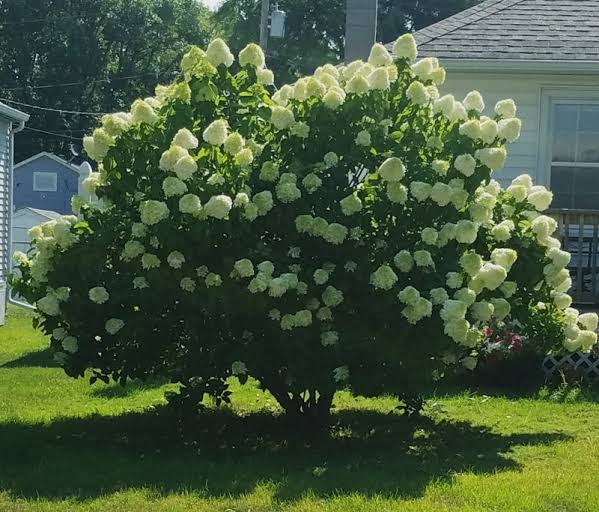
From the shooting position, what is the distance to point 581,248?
9.64m

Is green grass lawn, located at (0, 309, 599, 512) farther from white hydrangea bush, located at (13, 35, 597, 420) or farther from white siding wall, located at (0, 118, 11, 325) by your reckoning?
white siding wall, located at (0, 118, 11, 325)

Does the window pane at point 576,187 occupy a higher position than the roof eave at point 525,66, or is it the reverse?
the roof eave at point 525,66

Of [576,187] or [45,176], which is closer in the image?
[576,187]

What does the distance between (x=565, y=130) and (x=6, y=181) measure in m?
9.86

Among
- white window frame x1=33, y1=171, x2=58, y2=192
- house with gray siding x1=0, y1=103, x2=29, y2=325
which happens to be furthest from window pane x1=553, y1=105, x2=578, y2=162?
white window frame x1=33, y1=171, x2=58, y2=192

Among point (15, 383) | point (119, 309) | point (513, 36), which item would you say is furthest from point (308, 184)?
point (513, 36)

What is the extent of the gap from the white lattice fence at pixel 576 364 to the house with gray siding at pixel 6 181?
32.5ft

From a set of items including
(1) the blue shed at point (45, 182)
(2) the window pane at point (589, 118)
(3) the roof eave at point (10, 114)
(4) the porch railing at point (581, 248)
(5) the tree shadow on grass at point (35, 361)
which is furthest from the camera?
(1) the blue shed at point (45, 182)

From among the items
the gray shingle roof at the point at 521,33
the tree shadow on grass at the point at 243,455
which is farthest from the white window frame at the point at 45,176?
the tree shadow on grass at the point at 243,455

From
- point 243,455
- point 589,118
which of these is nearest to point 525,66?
point 589,118

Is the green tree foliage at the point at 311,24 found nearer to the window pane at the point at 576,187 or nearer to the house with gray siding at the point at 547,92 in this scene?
the house with gray siding at the point at 547,92

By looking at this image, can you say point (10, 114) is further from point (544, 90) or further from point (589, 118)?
point (589, 118)

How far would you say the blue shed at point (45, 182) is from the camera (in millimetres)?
36375

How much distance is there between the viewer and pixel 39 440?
6531 mm
